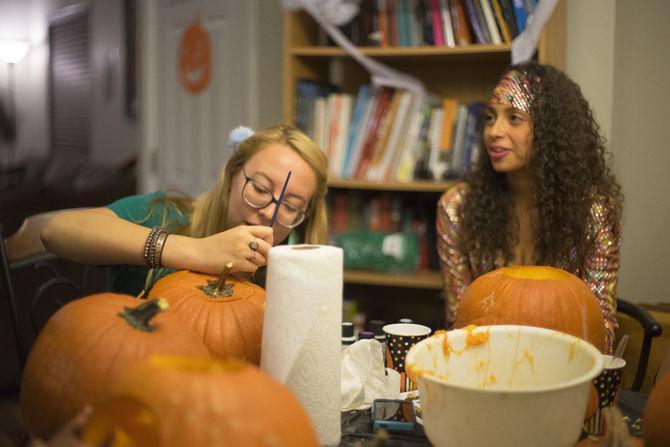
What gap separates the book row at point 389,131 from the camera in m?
2.63

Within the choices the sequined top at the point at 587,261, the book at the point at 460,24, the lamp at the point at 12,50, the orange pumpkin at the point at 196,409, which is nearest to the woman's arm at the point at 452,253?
the sequined top at the point at 587,261

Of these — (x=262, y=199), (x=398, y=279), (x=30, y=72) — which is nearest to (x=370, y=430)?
(x=262, y=199)

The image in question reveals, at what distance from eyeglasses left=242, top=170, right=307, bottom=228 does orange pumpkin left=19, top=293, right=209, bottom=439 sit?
597 mm

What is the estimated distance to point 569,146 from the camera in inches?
72.2

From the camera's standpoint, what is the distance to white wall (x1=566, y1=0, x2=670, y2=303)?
2.49 metres

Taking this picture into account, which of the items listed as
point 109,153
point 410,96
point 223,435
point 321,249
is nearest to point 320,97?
point 410,96

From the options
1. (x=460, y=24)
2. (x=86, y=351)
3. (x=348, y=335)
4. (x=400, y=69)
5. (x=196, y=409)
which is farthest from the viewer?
(x=400, y=69)

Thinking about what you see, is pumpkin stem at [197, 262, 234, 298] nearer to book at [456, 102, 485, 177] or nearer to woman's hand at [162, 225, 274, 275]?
woman's hand at [162, 225, 274, 275]

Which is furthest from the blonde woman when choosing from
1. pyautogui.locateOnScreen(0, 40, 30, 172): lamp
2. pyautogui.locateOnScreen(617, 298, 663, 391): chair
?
pyautogui.locateOnScreen(0, 40, 30, 172): lamp

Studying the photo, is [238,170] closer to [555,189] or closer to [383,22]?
[555,189]

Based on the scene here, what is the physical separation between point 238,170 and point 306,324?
744 mm

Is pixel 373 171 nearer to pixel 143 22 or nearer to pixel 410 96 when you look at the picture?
pixel 410 96

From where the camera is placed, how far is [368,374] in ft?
3.57

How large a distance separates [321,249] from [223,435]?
32cm
